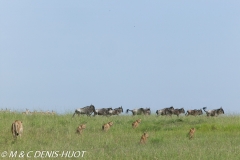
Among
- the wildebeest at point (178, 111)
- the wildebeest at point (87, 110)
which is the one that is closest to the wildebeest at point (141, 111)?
the wildebeest at point (178, 111)

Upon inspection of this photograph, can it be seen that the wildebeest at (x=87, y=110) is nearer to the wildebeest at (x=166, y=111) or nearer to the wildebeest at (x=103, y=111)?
the wildebeest at (x=103, y=111)

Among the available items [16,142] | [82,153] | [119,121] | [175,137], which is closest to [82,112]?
[119,121]

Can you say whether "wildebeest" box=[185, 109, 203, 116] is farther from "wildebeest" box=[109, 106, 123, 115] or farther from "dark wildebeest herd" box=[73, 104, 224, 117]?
"wildebeest" box=[109, 106, 123, 115]

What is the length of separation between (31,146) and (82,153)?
6.43ft

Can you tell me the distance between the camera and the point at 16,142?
46.4ft

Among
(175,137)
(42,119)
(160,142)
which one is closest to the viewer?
(160,142)

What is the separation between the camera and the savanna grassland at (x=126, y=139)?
1161cm

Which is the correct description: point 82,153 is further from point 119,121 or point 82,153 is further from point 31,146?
point 119,121

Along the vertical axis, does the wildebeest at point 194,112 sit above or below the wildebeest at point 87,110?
below

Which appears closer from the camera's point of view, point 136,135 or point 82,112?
point 136,135

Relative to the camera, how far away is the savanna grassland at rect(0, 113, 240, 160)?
11609 mm

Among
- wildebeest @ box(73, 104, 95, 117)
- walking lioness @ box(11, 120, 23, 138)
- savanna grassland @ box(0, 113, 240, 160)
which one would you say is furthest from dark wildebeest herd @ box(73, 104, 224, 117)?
walking lioness @ box(11, 120, 23, 138)

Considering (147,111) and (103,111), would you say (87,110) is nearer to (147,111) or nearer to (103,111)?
(103,111)

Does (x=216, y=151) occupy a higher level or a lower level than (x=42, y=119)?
lower
